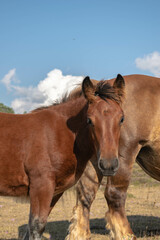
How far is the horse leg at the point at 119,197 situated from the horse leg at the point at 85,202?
1.21 ft

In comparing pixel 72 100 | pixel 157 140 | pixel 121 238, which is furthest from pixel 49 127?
pixel 121 238

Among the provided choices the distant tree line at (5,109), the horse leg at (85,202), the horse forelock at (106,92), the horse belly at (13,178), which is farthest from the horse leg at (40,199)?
the distant tree line at (5,109)

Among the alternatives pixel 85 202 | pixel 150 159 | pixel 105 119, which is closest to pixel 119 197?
pixel 85 202

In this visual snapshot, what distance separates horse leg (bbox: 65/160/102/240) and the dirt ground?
0.72 ft

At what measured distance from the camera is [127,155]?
15.8 ft

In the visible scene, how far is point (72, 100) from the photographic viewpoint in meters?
4.43

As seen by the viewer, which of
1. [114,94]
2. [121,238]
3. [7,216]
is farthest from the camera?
[7,216]

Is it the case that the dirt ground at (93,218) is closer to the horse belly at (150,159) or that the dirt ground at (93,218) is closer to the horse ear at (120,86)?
the horse belly at (150,159)

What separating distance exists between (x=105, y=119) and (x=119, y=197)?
1.90 m

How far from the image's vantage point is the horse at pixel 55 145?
3564 millimetres

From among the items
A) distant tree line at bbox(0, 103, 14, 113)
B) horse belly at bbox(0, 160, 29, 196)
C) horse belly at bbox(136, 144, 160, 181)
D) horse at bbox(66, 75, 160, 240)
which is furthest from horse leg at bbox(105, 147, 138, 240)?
distant tree line at bbox(0, 103, 14, 113)

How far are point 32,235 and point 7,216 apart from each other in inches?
181

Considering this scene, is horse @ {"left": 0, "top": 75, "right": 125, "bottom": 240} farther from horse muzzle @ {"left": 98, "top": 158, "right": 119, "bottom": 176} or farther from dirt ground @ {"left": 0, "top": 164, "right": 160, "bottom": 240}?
dirt ground @ {"left": 0, "top": 164, "right": 160, "bottom": 240}

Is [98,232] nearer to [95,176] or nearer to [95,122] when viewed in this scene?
[95,176]
